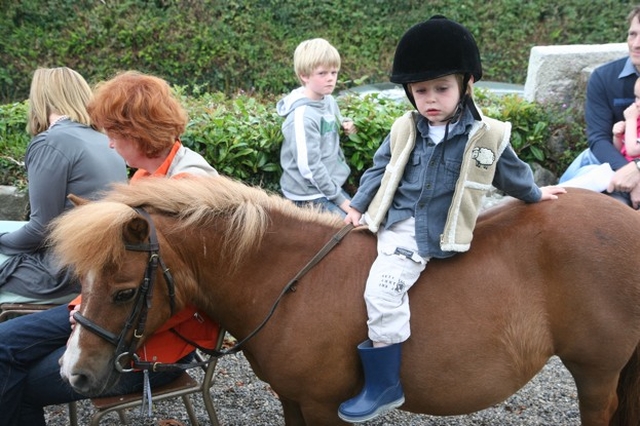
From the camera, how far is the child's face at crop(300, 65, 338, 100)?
504cm

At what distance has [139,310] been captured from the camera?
252 centimetres

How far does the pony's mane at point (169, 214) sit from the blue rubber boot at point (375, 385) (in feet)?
1.95

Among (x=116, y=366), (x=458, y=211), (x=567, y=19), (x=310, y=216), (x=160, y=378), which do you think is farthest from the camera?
(x=567, y=19)

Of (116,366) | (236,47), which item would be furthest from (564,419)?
(236,47)

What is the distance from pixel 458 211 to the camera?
2715mm

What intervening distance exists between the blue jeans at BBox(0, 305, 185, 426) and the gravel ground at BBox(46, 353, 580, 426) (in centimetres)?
109

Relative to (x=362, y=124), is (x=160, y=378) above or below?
below

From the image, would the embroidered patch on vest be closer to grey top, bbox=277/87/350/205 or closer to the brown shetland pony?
Answer: the brown shetland pony

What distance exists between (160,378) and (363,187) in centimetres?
126

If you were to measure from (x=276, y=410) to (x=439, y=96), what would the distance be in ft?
8.06

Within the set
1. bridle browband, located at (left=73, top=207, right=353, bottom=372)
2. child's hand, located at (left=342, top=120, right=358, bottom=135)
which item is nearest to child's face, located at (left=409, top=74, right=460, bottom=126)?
bridle browband, located at (left=73, top=207, right=353, bottom=372)

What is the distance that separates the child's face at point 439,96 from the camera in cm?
271

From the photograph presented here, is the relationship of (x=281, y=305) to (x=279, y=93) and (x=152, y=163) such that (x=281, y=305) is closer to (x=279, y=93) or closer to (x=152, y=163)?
(x=152, y=163)

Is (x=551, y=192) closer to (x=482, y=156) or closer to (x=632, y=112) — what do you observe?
(x=482, y=156)
